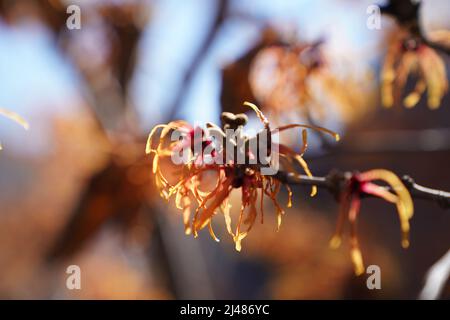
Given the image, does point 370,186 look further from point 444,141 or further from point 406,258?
point 406,258

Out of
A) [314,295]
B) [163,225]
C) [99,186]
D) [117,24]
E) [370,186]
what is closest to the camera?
[370,186]
